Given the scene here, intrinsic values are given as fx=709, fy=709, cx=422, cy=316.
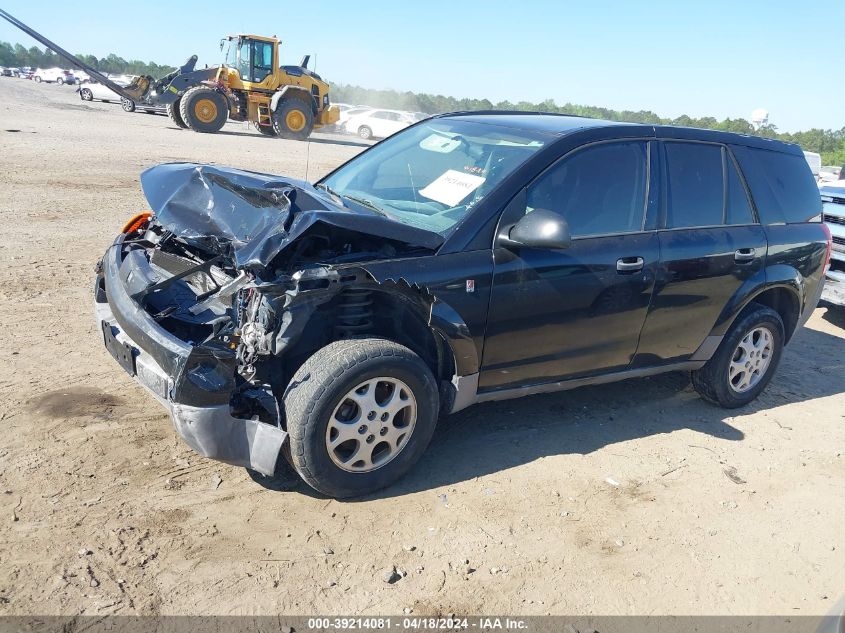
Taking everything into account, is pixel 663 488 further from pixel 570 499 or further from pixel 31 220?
pixel 31 220

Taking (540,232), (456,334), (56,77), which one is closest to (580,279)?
(540,232)

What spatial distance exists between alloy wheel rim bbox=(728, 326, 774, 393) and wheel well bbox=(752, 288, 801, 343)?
23 cm

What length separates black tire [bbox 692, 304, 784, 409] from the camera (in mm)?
4977

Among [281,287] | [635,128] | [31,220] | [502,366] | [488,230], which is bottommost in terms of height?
[31,220]

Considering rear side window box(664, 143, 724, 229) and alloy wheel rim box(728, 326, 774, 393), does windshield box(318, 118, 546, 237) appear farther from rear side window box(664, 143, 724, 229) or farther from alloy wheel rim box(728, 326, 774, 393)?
alloy wheel rim box(728, 326, 774, 393)

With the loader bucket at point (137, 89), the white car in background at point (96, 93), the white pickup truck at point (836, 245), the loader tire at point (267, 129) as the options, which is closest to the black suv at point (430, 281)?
the white pickup truck at point (836, 245)


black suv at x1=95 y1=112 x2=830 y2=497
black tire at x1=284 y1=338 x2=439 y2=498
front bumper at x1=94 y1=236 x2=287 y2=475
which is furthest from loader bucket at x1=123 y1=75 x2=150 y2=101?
black tire at x1=284 y1=338 x2=439 y2=498

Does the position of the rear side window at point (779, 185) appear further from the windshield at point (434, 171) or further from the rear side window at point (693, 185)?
the windshield at point (434, 171)

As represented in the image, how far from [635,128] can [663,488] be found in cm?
218

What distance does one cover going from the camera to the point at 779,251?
16.4ft

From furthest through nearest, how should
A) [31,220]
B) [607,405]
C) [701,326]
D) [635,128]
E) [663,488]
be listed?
[31,220]
[607,405]
[701,326]
[635,128]
[663,488]

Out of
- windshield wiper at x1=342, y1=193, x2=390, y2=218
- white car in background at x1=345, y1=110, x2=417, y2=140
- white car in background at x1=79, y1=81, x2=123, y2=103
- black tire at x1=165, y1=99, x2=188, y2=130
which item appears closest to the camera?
windshield wiper at x1=342, y1=193, x2=390, y2=218

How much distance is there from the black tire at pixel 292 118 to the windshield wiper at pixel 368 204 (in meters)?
19.8

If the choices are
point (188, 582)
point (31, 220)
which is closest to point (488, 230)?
point (188, 582)
